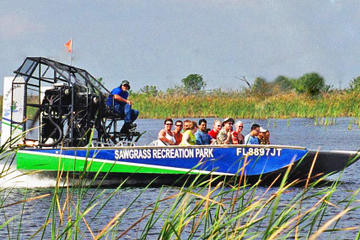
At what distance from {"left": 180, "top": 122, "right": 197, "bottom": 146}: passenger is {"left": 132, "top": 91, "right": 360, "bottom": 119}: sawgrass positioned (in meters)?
21.8

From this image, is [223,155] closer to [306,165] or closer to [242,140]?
[242,140]

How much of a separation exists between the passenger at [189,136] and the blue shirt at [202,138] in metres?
0.14

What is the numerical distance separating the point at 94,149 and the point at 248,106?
26638 millimetres

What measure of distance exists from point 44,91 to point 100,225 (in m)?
4.78

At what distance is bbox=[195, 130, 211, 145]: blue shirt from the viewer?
13758 millimetres

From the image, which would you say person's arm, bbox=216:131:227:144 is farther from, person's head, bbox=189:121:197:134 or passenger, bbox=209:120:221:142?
passenger, bbox=209:120:221:142

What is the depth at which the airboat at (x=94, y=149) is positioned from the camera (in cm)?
1305

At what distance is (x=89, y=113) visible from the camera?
13.7m

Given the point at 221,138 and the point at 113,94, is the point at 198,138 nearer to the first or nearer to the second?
the point at 221,138

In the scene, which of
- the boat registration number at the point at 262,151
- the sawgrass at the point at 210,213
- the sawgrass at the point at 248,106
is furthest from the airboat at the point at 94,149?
the sawgrass at the point at 248,106

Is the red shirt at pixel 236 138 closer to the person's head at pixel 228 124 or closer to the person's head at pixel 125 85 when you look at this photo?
the person's head at pixel 228 124

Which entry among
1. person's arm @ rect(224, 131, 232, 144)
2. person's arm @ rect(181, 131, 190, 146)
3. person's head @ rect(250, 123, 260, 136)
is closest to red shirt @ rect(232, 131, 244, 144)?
person's arm @ rect(224, 131, 232, 144)

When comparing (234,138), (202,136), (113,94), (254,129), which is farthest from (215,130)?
(113,94)

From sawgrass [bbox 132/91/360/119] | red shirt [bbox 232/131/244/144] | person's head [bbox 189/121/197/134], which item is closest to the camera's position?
red shirt [bbox 232/131/244/144]
